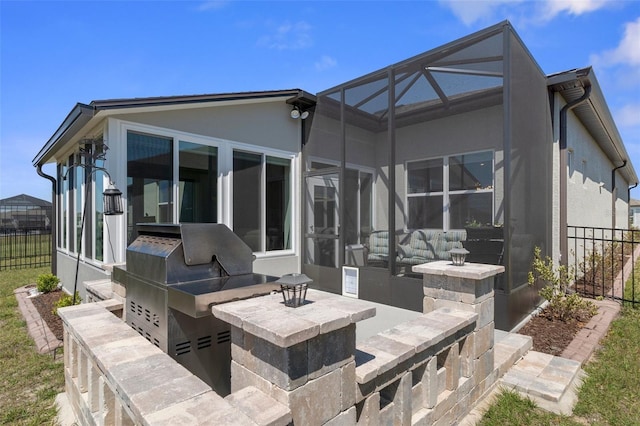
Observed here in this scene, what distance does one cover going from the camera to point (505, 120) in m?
4.11

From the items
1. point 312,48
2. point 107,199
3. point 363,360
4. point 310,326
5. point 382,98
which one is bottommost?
point 363,360

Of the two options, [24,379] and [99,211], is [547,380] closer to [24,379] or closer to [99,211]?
[24,379]

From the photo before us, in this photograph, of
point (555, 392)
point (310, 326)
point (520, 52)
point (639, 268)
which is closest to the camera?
point (310, 326)

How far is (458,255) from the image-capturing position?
268 cm

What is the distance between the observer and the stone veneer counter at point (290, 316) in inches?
48.1

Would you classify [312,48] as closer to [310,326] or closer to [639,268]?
[310,326]

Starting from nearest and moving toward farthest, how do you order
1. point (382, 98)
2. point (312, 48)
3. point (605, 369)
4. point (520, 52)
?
point (605, 369)
point (520, 52)
point (382, 98)
point (312, 48)

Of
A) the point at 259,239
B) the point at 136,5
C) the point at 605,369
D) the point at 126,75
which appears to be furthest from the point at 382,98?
the point at 126,75

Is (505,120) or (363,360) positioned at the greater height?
(505,120)

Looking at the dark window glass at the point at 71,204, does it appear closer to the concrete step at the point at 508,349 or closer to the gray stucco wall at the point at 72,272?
the gray stucco wall at the point at 72,272

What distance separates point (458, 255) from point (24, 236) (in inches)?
699

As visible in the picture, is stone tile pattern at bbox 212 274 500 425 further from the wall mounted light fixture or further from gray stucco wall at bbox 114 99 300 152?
the wall mounted light fixture

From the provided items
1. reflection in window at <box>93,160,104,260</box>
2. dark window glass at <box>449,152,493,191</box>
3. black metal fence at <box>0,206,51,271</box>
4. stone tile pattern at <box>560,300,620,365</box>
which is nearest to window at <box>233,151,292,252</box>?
reflection in window at <box>93,160,104,260</box>

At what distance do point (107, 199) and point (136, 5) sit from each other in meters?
3.12
